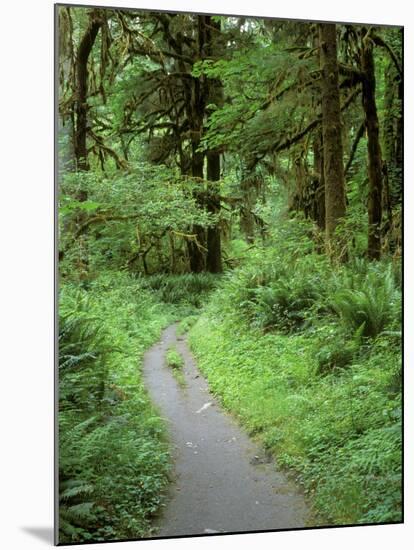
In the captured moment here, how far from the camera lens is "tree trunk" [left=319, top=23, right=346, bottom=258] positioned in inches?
209

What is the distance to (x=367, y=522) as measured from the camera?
506cm

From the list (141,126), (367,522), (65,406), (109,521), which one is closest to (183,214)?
(141,126)

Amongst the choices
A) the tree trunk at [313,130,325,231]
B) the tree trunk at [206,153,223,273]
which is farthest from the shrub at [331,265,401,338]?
the tree trunk at [206,153,223,273]

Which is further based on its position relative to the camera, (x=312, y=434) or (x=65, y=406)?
(x=312, y=434)

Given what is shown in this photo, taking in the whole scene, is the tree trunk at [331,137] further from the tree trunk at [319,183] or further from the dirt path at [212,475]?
the dirt path at [212,475]

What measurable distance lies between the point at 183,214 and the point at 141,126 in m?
0.65

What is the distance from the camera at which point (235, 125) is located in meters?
5.17

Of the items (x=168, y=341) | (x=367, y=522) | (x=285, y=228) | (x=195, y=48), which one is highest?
(x=195, y=48)

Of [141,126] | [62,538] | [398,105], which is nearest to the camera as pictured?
[62,538]

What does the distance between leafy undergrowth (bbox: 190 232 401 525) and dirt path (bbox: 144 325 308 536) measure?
5.4 inches

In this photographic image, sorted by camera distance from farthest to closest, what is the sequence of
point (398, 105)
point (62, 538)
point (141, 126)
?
1. point (398, 105)
2. point (141, 126)
3. point (62, 538)

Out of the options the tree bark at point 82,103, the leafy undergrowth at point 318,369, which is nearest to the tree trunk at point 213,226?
the leafy undergrowth at point 318,369

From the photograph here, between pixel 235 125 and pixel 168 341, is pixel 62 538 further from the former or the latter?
pixel 235 125

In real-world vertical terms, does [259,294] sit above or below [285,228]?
below
